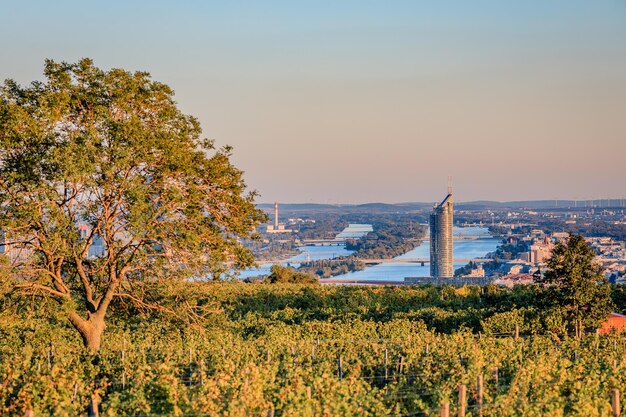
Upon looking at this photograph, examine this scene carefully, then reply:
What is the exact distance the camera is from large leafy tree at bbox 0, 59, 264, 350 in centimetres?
1688

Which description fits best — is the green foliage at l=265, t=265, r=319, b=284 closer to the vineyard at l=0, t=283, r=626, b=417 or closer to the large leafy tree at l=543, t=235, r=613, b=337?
the vineyard at l=0, t=283, r=626, b=417

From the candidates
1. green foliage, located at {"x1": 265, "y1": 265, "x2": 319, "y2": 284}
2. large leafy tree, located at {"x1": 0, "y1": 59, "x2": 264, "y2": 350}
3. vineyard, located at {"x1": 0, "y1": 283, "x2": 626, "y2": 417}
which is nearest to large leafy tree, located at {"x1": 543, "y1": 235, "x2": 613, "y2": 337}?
vineyard, located at {"x1": 0, "y1": 283, "x2": 626, "y2": 417}

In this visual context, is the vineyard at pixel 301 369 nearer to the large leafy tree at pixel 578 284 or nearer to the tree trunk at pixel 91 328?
the tree trunk at pixel 91 328

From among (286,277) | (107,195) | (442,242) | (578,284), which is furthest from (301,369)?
(442,242)

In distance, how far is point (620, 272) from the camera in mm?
89625

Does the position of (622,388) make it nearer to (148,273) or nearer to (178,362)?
(178,362)

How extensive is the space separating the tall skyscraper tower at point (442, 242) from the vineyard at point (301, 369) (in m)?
130

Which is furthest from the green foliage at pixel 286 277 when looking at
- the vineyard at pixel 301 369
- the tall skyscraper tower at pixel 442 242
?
the tall skyscraper tower at pixel 442 242

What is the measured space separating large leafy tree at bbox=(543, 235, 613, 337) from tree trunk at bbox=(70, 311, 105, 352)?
46.0 feet

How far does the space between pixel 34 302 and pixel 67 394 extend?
6820 millimetres

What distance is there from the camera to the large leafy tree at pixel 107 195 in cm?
1688

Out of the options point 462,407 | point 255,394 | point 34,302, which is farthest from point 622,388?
point 34,302

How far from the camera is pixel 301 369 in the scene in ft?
42.6

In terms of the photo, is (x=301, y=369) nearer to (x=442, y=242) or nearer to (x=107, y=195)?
(x=107, y=195)
